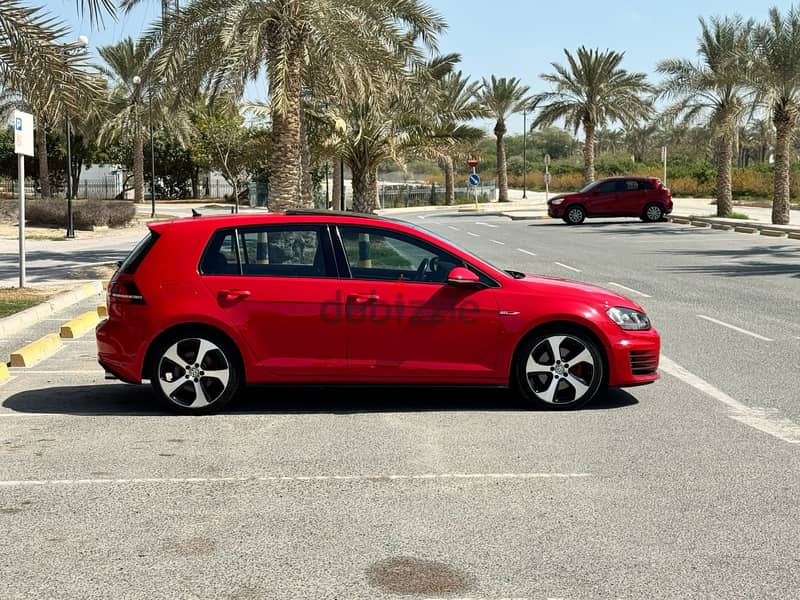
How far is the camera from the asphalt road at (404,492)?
4633 millimetres

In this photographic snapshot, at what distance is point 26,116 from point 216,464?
11.7 m

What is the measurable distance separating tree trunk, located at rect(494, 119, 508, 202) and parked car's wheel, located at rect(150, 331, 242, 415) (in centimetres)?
6206

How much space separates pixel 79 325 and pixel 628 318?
721 centimetres

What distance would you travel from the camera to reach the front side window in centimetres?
819

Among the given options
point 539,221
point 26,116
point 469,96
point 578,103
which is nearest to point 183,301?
point 26,116

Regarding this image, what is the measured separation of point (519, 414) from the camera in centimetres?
813

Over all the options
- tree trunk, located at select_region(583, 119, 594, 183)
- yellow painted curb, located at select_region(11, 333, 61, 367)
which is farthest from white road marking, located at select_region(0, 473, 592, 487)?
tree trunk, located at select_region(583, 119, 594, 183)

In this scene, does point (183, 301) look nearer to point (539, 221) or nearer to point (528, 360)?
point (528, 360)

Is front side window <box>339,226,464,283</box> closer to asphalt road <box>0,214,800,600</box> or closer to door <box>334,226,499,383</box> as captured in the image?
door <box>334,226,499,383</box>

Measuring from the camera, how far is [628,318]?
835cm

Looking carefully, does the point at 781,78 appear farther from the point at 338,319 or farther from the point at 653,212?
the point at 338,319

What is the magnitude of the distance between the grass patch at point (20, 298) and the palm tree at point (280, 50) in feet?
23.5

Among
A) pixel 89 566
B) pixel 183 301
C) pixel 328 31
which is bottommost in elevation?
pixel 89 566

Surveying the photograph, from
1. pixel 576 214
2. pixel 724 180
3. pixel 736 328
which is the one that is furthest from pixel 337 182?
pixel 736 328
